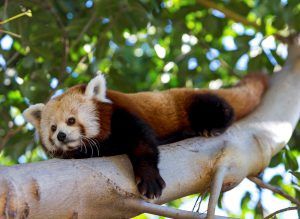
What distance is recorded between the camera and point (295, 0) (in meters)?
4.18

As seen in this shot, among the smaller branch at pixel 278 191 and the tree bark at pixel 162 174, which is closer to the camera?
the tree bark at pixel 162 174

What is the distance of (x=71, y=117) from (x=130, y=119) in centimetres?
39

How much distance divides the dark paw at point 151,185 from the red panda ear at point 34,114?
47.8 inches

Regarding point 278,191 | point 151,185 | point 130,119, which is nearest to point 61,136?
point 130,119

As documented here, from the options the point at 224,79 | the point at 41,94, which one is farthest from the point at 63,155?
the point at 224,79

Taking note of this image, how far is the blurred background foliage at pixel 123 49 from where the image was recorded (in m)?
4.03

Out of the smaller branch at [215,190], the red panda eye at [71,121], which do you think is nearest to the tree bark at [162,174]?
the smaller branch at [215,190]

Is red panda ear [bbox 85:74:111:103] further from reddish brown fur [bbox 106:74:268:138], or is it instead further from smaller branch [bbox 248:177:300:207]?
smaller branch [bbox 248:177:300:207]

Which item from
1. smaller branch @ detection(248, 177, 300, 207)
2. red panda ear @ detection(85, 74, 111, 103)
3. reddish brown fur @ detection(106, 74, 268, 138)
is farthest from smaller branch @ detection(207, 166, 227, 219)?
red panda ear @ detection(85, 74, 111, 103)

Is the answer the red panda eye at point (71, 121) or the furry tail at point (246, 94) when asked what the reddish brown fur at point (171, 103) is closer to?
the furry tail at point (246, 94)

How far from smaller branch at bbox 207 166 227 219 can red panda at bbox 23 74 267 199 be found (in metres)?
0.31

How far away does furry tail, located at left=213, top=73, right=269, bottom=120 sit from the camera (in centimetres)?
384

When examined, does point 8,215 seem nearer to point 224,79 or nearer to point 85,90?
point 85,90

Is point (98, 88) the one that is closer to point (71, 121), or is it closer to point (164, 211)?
point (71, 121)
